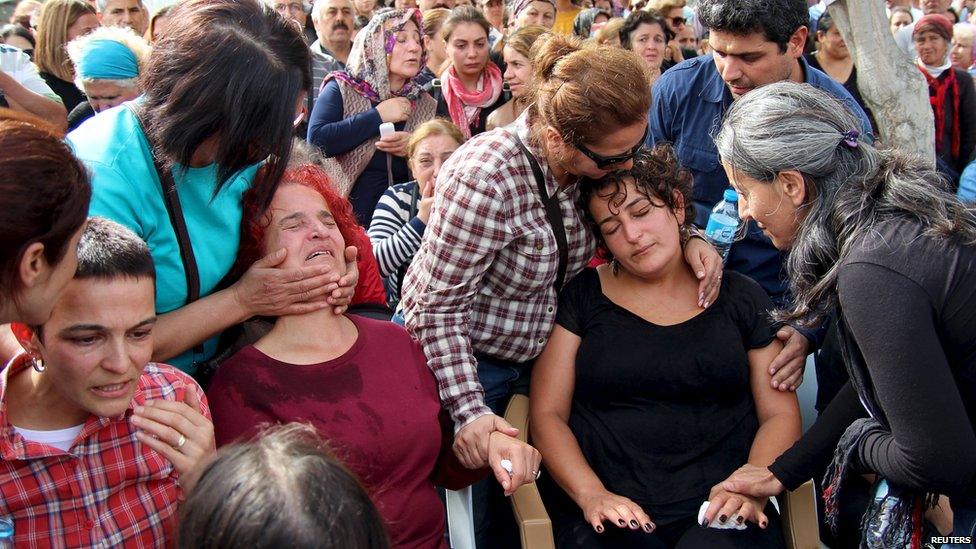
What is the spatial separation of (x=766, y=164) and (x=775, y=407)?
861 millimetres

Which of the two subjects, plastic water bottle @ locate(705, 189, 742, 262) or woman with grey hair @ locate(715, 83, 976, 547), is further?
plastic water bottle @ locate(705, 189, 742, 262)

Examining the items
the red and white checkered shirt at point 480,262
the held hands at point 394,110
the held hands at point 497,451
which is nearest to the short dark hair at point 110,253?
the red and white checkered shirt at point 480,262

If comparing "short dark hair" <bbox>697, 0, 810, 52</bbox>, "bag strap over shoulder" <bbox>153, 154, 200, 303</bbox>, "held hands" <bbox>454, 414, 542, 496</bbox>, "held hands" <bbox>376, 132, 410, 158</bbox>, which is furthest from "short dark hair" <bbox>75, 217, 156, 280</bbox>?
"held hands" <bbox>376, 132, 410, 158</bbox>

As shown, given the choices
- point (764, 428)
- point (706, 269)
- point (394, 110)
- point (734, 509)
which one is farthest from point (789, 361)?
point (394, 110)

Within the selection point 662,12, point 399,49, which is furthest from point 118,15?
point 662,12

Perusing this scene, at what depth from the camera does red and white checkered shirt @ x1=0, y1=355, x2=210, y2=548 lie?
1.76 metres

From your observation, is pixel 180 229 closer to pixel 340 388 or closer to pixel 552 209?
pixel 340 388

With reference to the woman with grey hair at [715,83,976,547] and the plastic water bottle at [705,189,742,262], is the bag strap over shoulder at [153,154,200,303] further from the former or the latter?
the plastic water bottle at [705,189,742,262]

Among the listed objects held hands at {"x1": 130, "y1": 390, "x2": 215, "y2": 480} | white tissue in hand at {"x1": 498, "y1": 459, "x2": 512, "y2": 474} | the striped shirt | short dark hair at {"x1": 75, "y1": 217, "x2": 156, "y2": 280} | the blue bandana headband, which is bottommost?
the striped shirt

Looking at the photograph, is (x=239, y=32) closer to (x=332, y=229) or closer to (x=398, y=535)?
(x=332, y=229)

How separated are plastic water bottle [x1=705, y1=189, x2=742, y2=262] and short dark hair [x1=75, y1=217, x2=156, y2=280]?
6.09 feet

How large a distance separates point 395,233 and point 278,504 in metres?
2.78

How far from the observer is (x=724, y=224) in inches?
119

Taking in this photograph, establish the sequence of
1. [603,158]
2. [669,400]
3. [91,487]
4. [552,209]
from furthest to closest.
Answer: [669,400] < [552,209] < [603,158] < [91,487]
